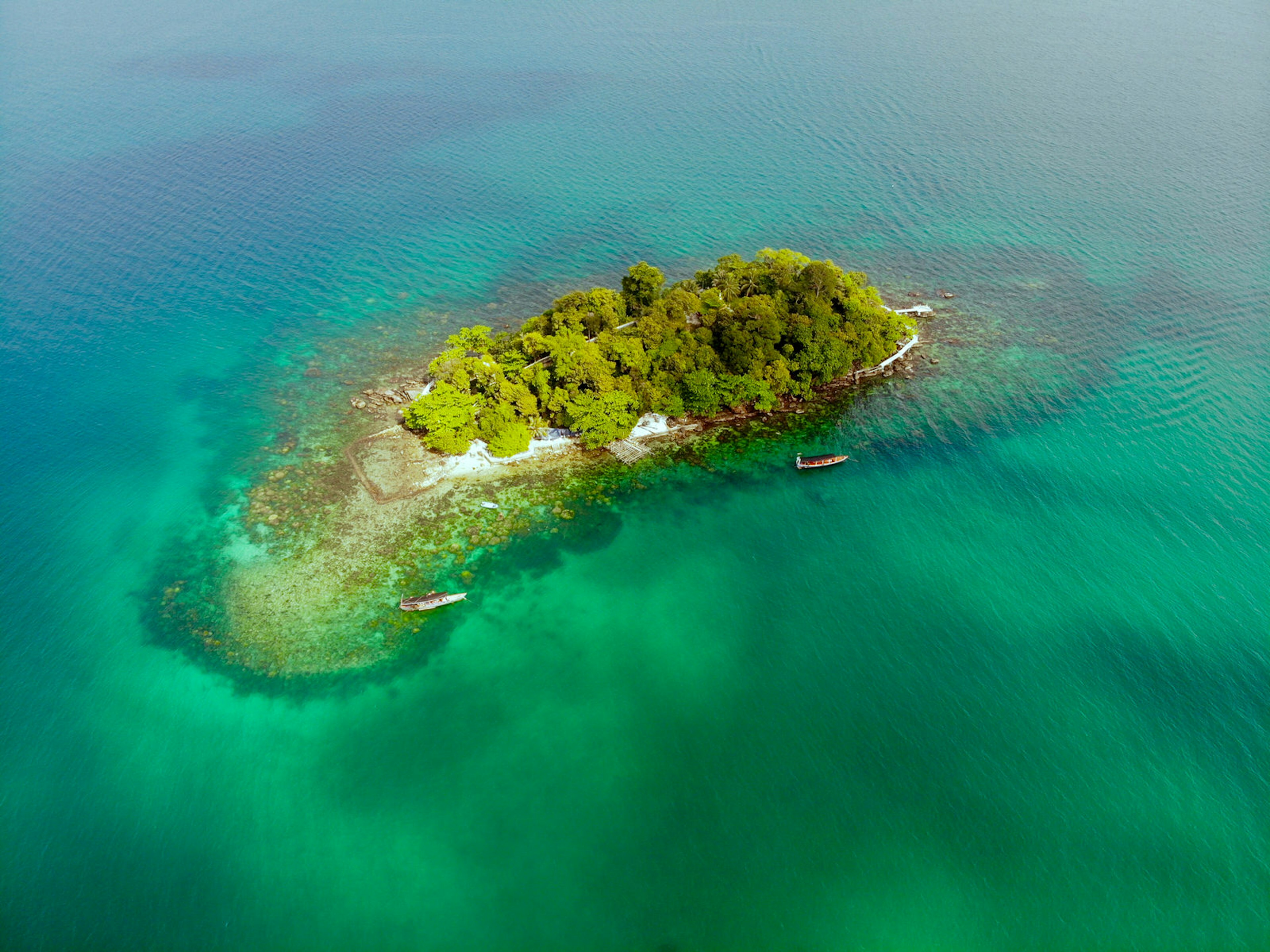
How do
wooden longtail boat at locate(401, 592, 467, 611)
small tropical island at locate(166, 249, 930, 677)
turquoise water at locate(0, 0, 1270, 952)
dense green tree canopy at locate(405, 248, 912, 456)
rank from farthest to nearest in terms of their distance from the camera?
dense green tree canopy at locate(405, 248, 912, 456) < small tropical island at locate(166, 249, 930, 677) < wooden longtail boat at locate(401, 592, 467, 611) < turquoise water at locate(0, 0, 1270, 952)

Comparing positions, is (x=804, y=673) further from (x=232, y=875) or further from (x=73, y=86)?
(x=73, y=86)

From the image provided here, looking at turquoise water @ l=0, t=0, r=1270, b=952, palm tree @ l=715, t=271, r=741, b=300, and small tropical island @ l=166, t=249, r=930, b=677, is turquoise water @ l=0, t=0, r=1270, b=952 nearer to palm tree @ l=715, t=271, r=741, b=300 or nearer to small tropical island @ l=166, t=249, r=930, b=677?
small tropical island @ l=166, t=249, r=930, b=677

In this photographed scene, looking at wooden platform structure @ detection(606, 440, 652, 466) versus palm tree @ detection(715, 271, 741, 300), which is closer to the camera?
wooden platform structure @ detection(606, 440, 652, 466)

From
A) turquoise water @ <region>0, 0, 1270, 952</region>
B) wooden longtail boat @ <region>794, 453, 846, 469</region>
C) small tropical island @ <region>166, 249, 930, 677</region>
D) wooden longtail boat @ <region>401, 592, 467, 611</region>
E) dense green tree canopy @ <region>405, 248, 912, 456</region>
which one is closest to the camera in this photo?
turquoise water @ <region>0, 0, 1270, 952</region>

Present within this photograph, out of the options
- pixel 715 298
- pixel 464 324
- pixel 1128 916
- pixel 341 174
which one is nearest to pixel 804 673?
pixel 1128 916

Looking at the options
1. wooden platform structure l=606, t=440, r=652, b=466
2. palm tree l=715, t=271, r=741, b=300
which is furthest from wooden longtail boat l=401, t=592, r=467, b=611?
palm tree l=715, t=271, r=741, b=300
